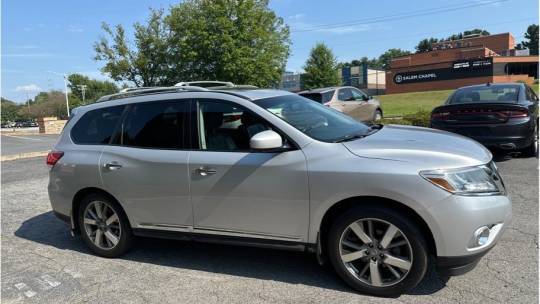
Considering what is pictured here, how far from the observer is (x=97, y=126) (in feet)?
16.6

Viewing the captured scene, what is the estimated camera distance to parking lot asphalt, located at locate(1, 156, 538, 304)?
362 centimetres

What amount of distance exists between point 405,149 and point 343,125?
3.13 feet

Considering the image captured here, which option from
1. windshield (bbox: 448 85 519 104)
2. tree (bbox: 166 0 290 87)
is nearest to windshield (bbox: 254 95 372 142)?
windshield (bbox: 448 85 519 104)

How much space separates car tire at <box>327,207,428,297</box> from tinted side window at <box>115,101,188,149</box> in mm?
1741

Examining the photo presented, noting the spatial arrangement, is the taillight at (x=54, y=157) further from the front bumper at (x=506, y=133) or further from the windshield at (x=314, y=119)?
the front bumper at (x=506, y=133)

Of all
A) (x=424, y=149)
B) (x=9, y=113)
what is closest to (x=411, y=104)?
(x=424, y=149)

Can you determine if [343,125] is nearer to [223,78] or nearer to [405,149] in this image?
[405,149]

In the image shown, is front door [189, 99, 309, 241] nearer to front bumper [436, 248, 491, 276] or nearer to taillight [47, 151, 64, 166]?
front bumper [436, 248, 491, 276]

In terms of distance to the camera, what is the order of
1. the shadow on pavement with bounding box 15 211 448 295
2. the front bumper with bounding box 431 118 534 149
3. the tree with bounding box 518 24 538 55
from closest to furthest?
the shadow on pavement with bounding box 15 211 448 295 < the front bumper with bounding box 431 118 534 149 < the tree with bounding box 518 24 538 55

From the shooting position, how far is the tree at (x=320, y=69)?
178 ft

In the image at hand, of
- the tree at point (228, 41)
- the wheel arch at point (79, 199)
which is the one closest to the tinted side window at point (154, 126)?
the wheel arch at point (79, 199)

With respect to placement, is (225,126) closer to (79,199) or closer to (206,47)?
(79,199)

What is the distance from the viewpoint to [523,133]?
786cm

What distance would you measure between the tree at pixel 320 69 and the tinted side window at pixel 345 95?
39000mm
